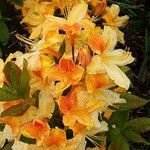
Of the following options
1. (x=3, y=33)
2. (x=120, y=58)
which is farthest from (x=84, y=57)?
(x=3, y=33)

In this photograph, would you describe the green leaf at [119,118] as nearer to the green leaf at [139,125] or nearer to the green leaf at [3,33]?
the green leaf at [139,125]

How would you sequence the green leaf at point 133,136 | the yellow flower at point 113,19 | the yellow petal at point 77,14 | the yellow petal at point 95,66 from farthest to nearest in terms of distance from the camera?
the yellow flower at point 113,19, the green leaf at point 133,136, the yellow petal at point 77,14, the yellow petal at point 95,66

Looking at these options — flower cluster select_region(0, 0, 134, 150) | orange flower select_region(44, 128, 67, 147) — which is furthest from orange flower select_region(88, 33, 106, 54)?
orange flower select_region(44, 128, 67, 147)

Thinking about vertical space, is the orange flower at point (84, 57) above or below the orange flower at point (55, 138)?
above

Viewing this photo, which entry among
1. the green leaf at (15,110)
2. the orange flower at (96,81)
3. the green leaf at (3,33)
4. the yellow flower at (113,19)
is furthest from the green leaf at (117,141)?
the green leaf at (3,33)

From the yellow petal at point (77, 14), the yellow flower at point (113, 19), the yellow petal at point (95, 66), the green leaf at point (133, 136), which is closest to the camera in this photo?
the yellow petal at point (95, 66)

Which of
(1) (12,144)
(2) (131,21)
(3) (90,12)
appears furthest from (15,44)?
(1) (12,144)

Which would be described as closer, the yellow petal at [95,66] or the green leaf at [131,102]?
the yellow petal at [95,66]

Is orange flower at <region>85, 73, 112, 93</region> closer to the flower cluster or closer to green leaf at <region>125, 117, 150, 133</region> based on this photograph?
the flower cluster
